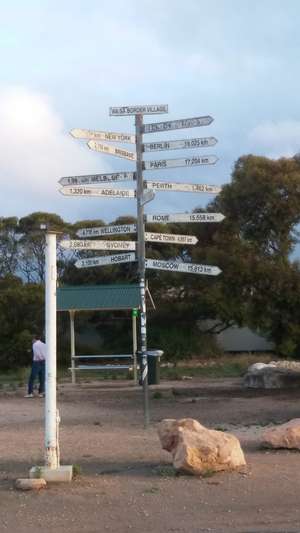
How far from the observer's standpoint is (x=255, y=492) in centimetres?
815

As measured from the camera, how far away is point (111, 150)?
12.9 metres

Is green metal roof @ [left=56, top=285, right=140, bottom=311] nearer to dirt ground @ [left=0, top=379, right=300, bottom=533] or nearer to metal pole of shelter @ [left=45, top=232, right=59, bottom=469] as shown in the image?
dirt ground @ [left=0, top=379, right=300, bottom=533]

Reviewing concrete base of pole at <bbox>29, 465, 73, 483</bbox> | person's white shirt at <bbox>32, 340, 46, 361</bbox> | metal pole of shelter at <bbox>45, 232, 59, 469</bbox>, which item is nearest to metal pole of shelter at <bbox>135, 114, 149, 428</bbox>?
metal pole of shelter at <bbox>45, 232, 59, 469</bbox>

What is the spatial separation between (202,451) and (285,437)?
1.79 meters

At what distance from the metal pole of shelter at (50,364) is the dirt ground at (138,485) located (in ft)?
1.28

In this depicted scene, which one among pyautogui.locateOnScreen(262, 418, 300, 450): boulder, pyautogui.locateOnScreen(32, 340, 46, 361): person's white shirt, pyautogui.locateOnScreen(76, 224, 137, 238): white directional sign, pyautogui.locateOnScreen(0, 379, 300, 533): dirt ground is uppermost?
pyautogui.locateOnScreen(76, 224, 137, 238): white directional sign

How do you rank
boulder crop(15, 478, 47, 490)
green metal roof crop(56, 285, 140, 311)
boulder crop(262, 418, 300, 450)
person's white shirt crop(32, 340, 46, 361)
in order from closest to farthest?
boulder crop(15, 478, 47, 490)
boulder crop(262, 418, 300, 450)
person's white shirt crop(32, 340, 46, 361)
green metal roof crop(56, 285, 140, 311)

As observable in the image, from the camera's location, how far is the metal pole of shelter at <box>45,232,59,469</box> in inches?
343

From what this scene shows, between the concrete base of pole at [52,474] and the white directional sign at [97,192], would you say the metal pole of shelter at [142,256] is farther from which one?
the concrete base of pole at [52,474]

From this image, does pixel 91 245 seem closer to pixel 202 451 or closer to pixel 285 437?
pixel 285 437

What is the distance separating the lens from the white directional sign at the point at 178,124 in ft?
41.5

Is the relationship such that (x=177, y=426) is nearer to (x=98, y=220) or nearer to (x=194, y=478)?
(x=194, y=478)

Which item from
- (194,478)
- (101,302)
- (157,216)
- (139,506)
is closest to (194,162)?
(157,216)

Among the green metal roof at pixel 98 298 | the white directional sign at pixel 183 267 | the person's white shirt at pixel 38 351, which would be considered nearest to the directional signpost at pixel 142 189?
the white directional sign at pixel 183 267
